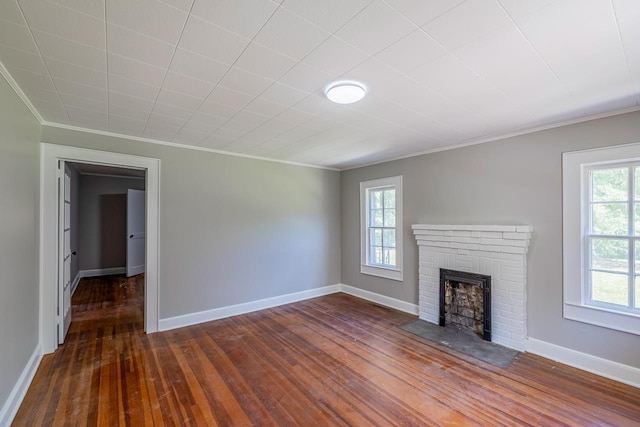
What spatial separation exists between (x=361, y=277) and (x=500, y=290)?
2.31 metres

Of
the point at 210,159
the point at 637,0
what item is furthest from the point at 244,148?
the point at 637,0

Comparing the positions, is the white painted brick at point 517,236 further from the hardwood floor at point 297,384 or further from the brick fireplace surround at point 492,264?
the hardwood floor at point 297,384

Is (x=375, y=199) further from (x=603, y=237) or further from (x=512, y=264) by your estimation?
(x=603, y=237)

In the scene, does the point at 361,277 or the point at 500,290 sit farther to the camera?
the point at 361,277

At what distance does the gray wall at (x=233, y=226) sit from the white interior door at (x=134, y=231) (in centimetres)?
362

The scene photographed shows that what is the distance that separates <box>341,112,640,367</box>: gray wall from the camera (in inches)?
105

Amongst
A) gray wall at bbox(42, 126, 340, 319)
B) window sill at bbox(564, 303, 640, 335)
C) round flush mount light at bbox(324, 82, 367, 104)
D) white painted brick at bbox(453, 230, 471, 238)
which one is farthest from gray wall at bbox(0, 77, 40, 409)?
window sill at bbox(564, 303, 640, 335)

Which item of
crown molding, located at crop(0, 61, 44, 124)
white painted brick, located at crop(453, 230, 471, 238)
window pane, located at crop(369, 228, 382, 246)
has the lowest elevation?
window pane, located at crop(369, 228, 382, 246)

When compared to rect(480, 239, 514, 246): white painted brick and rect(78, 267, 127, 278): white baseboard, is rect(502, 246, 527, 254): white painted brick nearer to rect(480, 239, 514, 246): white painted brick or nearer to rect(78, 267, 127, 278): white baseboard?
rect(480, 239, 514, 246): white painted brick

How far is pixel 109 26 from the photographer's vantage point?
58.0 inches

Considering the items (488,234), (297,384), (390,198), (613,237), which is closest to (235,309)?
(297,384)

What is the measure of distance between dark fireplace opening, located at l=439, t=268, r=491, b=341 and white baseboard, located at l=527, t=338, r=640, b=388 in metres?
0.47

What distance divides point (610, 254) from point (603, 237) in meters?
0.17

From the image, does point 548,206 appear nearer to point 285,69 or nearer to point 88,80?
point 285,69
